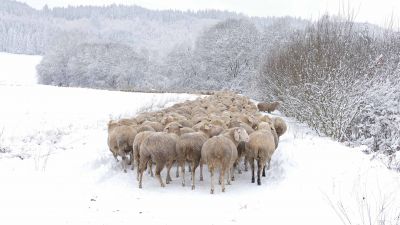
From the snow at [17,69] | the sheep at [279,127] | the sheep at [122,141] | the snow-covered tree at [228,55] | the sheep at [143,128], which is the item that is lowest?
the snow at [17,69]

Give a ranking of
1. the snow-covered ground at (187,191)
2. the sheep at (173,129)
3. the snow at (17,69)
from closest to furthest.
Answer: the snow-covered ground at (187,191)
the sheep at (173,129)
the snow at (17,69)

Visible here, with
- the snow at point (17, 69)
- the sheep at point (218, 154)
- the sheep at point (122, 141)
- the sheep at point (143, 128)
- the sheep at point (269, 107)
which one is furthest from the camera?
the snow at point (17, 69)

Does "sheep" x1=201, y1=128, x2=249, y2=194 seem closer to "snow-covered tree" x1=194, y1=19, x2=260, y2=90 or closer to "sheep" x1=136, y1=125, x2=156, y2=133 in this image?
"sheep" x1=136, y1=125, x2=156, y2=133

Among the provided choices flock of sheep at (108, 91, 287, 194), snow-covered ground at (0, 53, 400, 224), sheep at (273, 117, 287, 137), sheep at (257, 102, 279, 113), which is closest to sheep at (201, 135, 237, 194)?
flock of sheep at (108, 91, 287, 194)

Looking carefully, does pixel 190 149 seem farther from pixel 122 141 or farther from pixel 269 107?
pixel 269 107

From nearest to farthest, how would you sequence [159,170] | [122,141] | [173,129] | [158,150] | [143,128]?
[158,150]
[159,170]
[122,141]
[173,129]
[143,128]

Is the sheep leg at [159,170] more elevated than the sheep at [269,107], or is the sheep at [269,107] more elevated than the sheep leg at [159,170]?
the sheep leg at [159,170]

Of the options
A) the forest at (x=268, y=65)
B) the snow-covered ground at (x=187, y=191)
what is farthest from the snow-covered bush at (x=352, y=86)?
the snow-covered ground at (x=187, y=191)

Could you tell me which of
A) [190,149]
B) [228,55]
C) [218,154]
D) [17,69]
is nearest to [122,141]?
[190,149]

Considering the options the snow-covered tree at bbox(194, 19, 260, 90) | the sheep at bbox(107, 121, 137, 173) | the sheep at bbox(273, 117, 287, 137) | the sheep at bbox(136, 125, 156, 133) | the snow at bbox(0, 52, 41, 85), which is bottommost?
the snow at bbox(0, 52, 41, 85)

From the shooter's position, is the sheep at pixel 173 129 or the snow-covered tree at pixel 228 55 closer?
the sheep at pixel 173 129

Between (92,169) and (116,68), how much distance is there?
203 ft

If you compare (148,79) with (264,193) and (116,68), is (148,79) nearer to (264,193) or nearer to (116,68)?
(116,68)

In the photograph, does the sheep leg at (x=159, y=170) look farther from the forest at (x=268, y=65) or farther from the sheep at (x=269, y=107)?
the sheep at (x=269, y=107)
